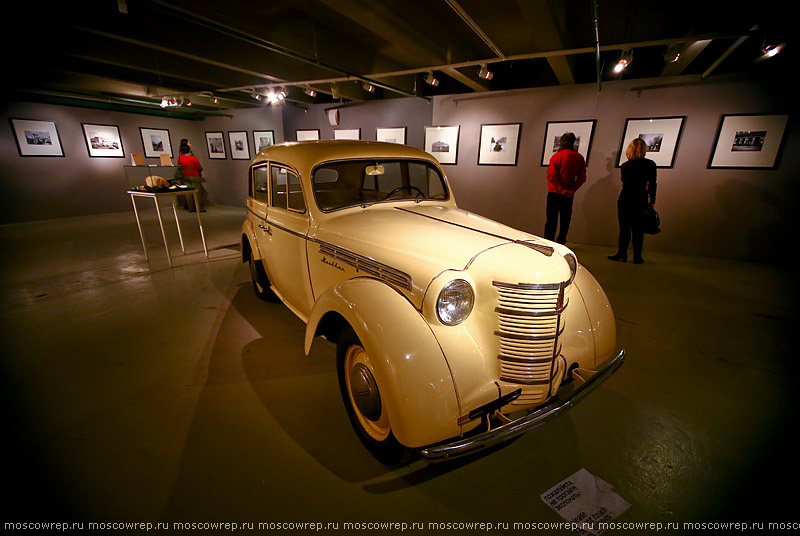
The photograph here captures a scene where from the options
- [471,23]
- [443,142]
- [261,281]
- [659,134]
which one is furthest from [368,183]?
[659,134]

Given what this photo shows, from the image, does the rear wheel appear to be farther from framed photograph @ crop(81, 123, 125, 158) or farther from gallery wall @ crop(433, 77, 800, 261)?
framed photograph @ crop(81, 123, 125, 158)

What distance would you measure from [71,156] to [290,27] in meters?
8.44

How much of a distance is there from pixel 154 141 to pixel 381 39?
29.0ft

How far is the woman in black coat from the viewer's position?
4.52 meters

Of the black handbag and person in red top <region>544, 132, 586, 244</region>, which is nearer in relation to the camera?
the black handbag

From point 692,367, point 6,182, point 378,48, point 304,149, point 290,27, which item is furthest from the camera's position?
point 6,182

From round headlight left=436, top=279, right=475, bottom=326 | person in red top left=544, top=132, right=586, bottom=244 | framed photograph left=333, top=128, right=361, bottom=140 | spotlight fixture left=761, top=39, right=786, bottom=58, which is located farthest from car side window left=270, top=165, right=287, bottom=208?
framed photograph left=333, top=128, right=361, bottom=140

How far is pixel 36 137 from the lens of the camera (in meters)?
8.09

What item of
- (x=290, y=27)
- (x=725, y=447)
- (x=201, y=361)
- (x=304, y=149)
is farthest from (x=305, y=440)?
(x=290, y=27)

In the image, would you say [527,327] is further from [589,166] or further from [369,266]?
[589,166]

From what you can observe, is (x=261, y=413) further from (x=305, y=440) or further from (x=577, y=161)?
(x=577, y=161)

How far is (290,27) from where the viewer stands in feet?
14.7

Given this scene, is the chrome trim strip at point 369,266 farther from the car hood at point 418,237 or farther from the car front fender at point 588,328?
the car front fender at point 588,328

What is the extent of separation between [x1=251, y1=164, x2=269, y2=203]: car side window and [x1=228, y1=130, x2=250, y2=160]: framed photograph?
7808mm
